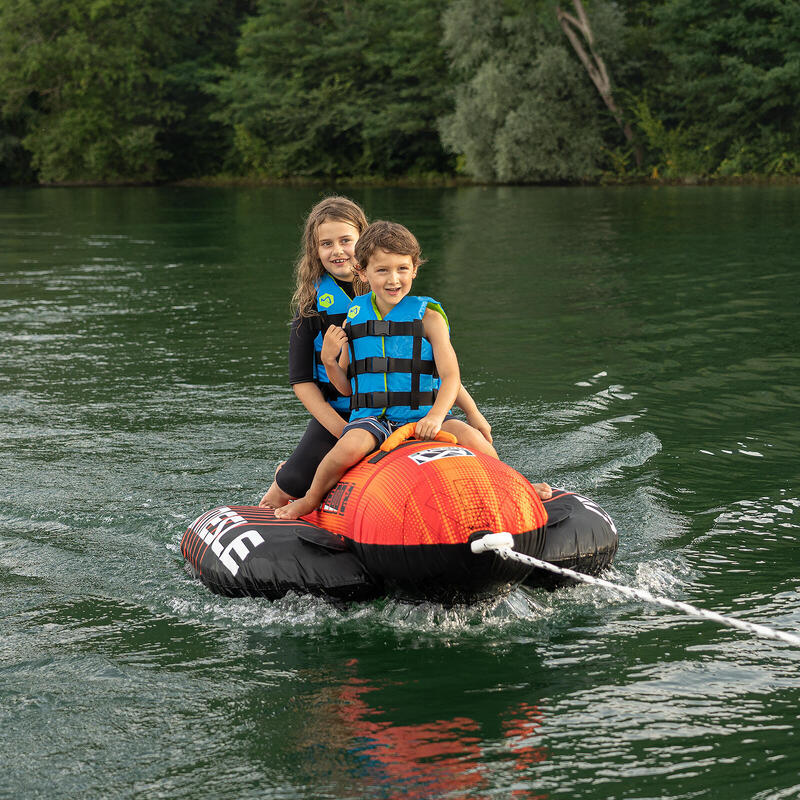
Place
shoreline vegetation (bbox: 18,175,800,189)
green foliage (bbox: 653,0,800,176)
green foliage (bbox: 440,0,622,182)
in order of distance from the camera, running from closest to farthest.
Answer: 1. green foliage (bbox: 653,0,800,176)
2. shoreline vegetation (bbox: 18,175,800,189)
3. green foliage (bbox: 440,0,622,182)

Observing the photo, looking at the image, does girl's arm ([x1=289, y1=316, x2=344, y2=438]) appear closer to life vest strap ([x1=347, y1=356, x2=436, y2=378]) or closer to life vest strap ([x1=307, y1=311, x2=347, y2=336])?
life vest strap ([x1=307, y1=311, x2=347, y2=336])

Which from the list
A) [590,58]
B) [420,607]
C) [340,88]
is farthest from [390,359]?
[340,88]

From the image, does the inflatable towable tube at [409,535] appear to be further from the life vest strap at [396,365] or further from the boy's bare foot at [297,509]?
the life vest strap at [396,365]

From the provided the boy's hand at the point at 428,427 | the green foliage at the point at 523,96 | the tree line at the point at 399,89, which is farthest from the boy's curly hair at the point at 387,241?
the green foliage at the point at 523,96

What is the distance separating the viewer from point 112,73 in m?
51.3

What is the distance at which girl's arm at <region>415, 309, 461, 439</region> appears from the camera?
4.98 meters

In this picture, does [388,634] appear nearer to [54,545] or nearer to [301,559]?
[301,559]

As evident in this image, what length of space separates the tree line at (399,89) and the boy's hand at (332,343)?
3224 centimetres

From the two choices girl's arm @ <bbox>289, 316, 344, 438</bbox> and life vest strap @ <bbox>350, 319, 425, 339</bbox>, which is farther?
girl's arm @ <bbox>289, 316, 344, 438</bbox>

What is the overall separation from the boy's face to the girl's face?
1.57 ft

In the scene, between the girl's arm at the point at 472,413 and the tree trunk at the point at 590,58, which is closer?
the girl's arm at the point at 472,413

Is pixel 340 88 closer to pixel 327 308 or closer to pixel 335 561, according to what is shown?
pixel 327 308

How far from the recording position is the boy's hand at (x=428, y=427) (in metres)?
4.93

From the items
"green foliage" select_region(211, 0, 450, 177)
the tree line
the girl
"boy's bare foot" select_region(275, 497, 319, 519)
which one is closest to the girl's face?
the girl
